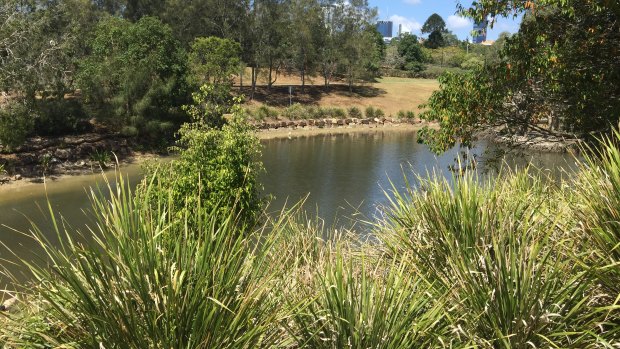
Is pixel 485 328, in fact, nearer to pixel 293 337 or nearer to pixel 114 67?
pixel 293 337

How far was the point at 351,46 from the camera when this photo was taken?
50.9 metres

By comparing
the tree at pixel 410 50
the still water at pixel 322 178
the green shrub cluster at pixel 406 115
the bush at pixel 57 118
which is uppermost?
the tree at pixel 410 50

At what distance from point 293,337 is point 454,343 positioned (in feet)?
3.77

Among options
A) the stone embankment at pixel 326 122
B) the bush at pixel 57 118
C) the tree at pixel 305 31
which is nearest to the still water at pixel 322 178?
the stone embankment at pixel 326 122

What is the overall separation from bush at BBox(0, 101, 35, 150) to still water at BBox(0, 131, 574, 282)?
236cm

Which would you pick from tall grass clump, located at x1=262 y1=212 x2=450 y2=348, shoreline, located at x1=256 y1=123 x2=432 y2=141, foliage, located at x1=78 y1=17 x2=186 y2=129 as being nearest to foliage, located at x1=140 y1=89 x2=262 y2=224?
tall grass clump, located at x1=262 y1=212 x2=450 y2=348

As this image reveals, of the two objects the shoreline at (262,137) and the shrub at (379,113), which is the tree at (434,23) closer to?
the shrub at (379,113)

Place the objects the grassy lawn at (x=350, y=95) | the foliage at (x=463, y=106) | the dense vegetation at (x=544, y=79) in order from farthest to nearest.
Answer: the grassy lawn at (x=350, y=95)
the foliage at (x=463, y=106)
the dense vegetation at (x=544, y=79)

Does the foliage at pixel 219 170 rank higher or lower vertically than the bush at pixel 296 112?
higher

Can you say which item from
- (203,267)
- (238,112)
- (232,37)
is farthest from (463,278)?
(232,37)

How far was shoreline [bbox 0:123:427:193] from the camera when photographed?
72.3ft

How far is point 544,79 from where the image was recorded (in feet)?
33.2

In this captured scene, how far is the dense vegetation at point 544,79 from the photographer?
30.3ft

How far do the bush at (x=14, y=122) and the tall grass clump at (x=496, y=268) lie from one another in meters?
21.3
